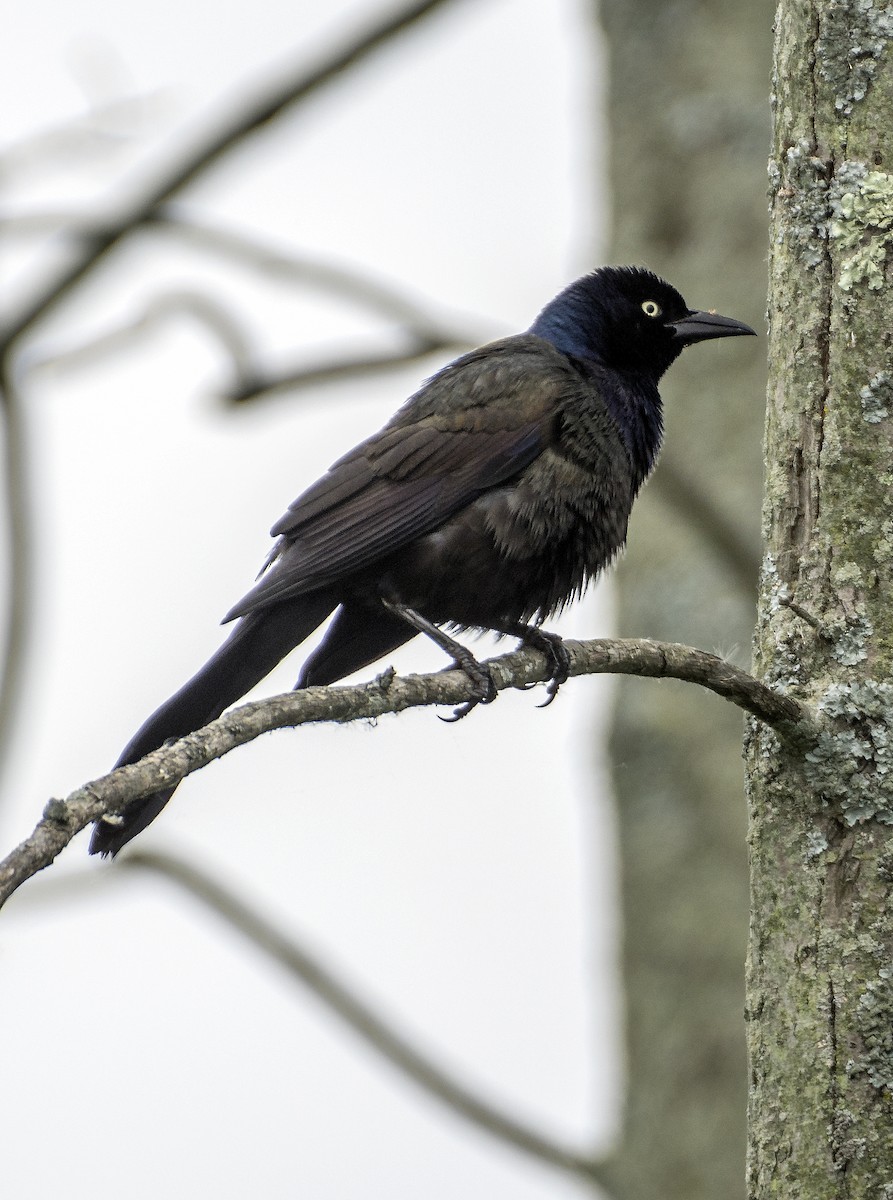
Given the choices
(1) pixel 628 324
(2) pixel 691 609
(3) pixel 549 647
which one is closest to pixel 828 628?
(3) pixel 549 647

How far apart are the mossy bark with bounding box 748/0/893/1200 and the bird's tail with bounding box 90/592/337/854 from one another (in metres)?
1.21

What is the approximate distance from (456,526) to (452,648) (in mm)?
306

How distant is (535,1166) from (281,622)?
5.96ft

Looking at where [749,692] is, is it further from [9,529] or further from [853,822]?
[9,529]

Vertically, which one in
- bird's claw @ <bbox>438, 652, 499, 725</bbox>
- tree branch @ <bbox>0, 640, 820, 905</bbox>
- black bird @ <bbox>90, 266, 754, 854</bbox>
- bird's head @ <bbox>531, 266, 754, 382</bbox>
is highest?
bird's head @ <bbox>531, 266, 754, 382</bbox>

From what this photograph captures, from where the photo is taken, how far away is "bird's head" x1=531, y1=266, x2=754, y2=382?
Answer: 14.4ft

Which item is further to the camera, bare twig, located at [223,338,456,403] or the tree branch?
bare twig, located at [223,338,456,403]

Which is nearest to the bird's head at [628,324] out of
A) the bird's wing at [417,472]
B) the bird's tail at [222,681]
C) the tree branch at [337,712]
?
the bird's wing at [417,472]

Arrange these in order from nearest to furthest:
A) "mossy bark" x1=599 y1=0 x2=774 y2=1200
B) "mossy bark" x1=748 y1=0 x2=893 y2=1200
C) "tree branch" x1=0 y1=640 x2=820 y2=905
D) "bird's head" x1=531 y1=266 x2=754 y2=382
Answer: "tree branch" x1=0 y1=640 x2=820 y2=905, "mossy bark" x1=748 y1=0 x2=893 y2=1200, "bird's head" x1=531 y1=266 x2=754 y2=382, "mossy bark" x1=599 y1=0 x2=774 y2=1200

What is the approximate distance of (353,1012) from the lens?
14.6 feet

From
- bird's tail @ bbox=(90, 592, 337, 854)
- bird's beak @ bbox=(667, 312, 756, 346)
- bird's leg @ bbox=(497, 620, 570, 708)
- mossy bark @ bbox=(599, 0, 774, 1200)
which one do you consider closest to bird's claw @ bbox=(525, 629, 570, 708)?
bird's leg @ bbox=(497, 620, 570, 708)

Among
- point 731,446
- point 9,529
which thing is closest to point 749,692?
point 9,529

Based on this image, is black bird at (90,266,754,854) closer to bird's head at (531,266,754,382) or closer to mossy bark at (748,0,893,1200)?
bird's head at (531,266,754,382)

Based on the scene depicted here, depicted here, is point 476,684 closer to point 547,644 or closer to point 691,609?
point 547,644
